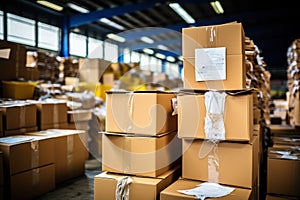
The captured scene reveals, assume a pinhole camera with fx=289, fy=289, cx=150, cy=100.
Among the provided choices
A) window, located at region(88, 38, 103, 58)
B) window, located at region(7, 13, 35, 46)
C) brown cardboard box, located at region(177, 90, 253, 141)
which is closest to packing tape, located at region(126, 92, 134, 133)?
brown cardboard box, located at region(177, 90, 253, 141)

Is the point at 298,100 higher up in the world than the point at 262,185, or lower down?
higher up

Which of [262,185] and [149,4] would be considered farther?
[149,4]

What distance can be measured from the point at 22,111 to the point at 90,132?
164cm

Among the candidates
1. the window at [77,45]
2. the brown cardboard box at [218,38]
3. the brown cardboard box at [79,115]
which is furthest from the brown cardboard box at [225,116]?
the window at [77,45]

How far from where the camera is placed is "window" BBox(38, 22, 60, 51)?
6.71 m

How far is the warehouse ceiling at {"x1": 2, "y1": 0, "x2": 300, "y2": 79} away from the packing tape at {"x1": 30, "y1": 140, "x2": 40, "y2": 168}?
4239mm

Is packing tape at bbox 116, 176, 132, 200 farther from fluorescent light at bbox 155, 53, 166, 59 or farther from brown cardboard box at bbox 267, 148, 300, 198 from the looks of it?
fluorescent light at bbox 155, 53, 166, 59

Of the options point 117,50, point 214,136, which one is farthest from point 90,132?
point 117,50

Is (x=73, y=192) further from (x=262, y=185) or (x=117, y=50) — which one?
(x=117, y=50)

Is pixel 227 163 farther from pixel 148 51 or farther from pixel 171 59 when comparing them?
A: pixel 171 59

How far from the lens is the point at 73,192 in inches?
106

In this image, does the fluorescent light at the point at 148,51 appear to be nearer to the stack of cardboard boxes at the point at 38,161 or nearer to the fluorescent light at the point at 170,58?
the fluorescent light at the point at 170,58

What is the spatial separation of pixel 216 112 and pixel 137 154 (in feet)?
1.77

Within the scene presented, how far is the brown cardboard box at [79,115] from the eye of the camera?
12.3ft
